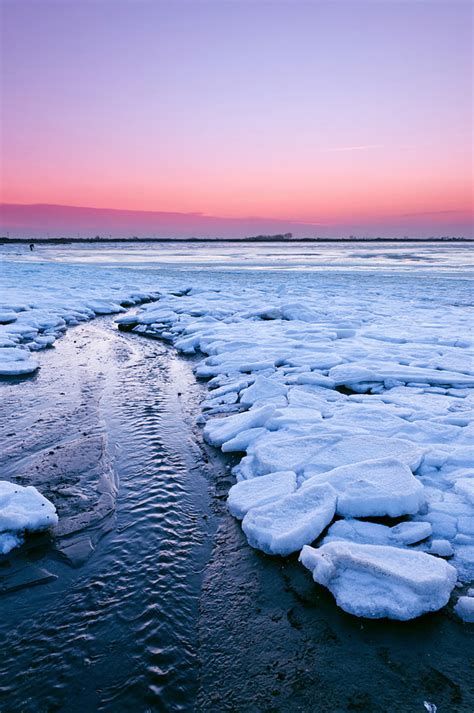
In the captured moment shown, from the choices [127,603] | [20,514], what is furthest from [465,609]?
[20,514]

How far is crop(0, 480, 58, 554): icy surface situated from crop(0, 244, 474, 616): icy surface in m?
1.50

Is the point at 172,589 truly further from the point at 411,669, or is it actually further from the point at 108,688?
the point at 411,669

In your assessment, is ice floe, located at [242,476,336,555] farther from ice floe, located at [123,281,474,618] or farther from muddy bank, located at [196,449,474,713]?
muddy bank, located at [196,449,474,713]

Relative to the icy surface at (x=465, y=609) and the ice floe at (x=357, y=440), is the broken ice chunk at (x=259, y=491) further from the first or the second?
the icy surface at (x=465, y=609)

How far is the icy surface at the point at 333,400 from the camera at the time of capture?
3.40 m

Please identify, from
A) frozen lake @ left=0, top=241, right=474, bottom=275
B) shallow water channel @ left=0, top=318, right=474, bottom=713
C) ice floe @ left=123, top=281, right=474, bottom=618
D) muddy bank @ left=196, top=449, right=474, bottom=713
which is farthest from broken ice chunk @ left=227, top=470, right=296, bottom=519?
frozen lake @ left=0, top=241, right=474, bottom=275

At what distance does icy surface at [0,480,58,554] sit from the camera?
3262mm

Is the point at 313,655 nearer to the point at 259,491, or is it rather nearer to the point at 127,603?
the point at 127,603

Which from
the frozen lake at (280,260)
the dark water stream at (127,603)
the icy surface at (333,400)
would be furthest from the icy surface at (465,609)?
the frozen lake at (280,260)

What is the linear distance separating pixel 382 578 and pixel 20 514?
Result: 8.74 feet

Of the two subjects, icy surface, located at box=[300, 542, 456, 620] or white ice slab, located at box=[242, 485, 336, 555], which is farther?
white ice slab, located at box=[242, 485, 336, 555]

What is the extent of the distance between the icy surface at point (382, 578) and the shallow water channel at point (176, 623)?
8 cm

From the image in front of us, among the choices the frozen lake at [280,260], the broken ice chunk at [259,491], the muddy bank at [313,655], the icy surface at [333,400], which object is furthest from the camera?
the frozen lake at [280,260]

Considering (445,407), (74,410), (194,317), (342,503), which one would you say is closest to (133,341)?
(194,317)
